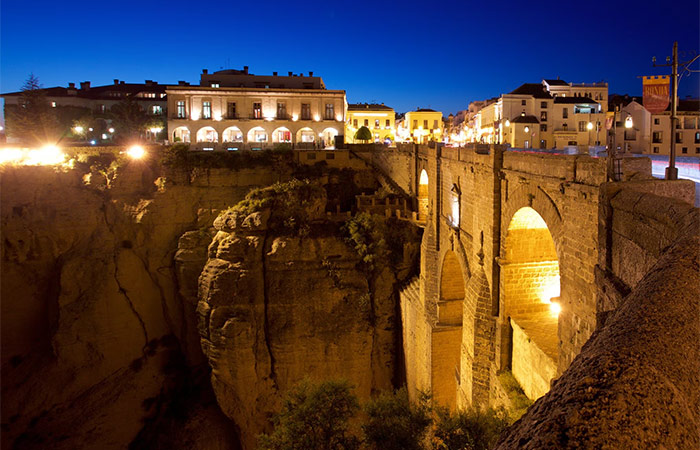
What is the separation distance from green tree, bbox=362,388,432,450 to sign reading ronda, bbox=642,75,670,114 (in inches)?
398

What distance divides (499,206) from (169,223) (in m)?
21.7

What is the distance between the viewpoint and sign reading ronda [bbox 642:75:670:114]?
38.4ft

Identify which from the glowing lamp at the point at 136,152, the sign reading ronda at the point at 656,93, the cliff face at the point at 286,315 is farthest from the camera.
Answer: the glowing lamp at the point at 136,152

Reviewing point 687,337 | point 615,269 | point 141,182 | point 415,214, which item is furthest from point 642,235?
point 141,182

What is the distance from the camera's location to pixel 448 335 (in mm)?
19656

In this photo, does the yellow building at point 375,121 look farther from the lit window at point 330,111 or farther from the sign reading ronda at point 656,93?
the sign reading ronda at point 656,93

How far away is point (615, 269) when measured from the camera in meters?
8.03

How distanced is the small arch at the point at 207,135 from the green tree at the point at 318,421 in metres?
34.5

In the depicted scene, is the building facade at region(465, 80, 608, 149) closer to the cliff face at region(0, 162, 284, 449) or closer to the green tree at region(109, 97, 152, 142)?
the cliff face at region(0, 162, 284, 449)

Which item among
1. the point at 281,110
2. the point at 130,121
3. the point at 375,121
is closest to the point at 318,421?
the point at 281,110

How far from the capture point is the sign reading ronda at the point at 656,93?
1172 centimetres

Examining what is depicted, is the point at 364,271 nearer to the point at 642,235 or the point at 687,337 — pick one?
the point at 642,235

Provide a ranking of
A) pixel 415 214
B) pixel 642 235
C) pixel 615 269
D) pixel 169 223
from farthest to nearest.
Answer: pixel 169 223, pixel 415 214, pixel 615 269, pixel 642 235

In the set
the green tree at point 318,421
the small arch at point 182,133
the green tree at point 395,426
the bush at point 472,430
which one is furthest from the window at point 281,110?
the bush at point 472,430
